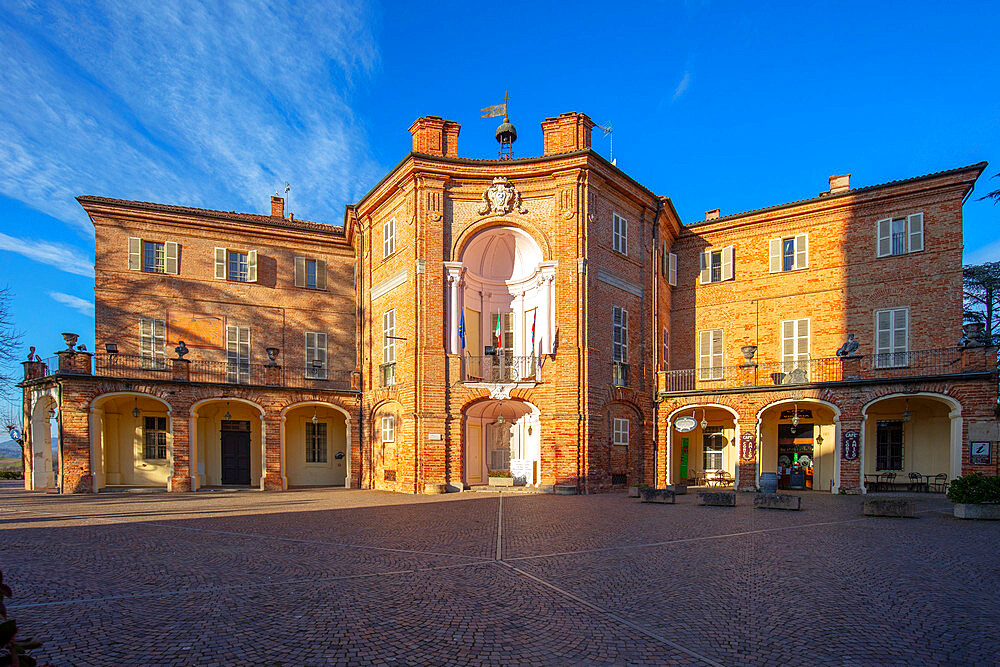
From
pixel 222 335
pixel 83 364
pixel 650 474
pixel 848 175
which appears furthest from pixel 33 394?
pixel 848 175

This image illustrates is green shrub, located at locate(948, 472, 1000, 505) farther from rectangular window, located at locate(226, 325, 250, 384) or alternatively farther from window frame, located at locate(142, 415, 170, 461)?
window frame, located at locate(142, 415, 170, 461)

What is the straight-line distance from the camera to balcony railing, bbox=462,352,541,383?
20.7 meters

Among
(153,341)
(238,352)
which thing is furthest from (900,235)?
(153,341)

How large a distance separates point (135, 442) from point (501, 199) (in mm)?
17077

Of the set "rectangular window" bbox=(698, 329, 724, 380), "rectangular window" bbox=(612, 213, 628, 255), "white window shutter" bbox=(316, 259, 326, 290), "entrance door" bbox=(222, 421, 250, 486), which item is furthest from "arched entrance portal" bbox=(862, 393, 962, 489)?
"entrance door" bbox=(222, 421, 250, 486)

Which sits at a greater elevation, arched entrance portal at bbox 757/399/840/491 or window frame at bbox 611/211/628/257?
window frame at bbox 611/211/628/257

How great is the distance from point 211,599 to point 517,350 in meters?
16.2

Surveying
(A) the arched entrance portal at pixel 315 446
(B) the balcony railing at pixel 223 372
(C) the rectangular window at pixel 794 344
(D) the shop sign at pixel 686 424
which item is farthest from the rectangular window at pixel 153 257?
(C) the rectangular window at pixel 794 344

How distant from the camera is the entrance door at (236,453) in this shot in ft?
80.1

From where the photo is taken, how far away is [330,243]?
85.3 feet

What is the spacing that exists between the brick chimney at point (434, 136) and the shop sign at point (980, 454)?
18.7 m

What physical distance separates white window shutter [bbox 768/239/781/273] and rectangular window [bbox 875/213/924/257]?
10.9ft

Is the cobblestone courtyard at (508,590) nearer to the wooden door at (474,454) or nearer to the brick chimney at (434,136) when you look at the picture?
the wooden door at (474,454)

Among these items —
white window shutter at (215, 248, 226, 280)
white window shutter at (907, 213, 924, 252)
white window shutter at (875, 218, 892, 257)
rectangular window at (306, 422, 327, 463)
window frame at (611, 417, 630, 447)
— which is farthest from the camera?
rectangular window at (306, 422, 327, 463)
